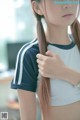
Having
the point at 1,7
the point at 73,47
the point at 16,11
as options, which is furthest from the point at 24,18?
the point at 73,47

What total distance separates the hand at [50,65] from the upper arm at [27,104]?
7cm

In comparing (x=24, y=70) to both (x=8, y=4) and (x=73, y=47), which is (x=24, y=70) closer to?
(x=73, y=47)

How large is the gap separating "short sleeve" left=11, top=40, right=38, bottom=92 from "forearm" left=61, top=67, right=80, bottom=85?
0.08 m

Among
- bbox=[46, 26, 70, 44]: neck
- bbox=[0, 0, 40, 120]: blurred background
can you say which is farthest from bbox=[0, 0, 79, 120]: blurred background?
bbox=[46, 26, 70, 44]: neck

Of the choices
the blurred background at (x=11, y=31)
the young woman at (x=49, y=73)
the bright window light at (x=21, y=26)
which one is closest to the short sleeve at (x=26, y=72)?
the young woman at (x=49, y=73)

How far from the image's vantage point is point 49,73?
71cm

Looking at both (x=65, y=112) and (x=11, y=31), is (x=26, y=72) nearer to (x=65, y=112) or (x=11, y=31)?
(x=65, y=112)

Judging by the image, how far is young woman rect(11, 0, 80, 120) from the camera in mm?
696

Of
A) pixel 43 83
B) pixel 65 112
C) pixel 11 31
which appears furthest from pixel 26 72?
pixel 11 31

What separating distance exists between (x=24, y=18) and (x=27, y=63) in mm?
2848

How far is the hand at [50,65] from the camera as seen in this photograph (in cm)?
70

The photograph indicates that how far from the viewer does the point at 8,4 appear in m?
3.34

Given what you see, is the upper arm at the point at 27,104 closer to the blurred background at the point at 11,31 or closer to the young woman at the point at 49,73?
the young woman at the point at 49,73

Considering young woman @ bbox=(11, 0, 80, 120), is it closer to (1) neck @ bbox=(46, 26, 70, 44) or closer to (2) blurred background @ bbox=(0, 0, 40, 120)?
(1) neck @ bbox=(46, 26, 70, 44)
